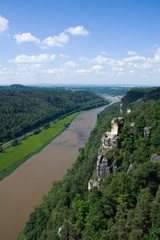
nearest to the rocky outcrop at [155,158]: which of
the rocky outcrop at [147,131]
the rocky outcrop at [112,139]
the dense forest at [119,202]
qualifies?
the dense forest at [119,202]

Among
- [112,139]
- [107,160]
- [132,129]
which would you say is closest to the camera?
[107,160]

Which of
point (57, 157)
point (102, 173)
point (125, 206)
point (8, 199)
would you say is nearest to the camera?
point (125, 206)

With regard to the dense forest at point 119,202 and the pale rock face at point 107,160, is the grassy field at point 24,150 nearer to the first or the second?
the dense forest at point 119,202

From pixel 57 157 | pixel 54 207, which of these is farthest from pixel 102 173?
pixel 57 157

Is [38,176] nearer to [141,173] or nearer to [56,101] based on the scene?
[141,173]

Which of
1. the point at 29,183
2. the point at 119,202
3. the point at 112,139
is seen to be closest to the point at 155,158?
the point at 119,202

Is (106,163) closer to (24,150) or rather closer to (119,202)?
(119,202)
